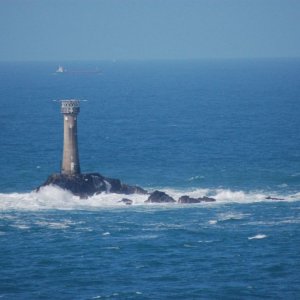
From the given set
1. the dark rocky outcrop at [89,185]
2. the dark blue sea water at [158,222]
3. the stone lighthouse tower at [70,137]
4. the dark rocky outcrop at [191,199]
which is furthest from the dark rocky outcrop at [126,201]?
the stone lighthouse tower at [70,137]

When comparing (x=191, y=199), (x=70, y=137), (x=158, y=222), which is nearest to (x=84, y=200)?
(x=70, y=137)

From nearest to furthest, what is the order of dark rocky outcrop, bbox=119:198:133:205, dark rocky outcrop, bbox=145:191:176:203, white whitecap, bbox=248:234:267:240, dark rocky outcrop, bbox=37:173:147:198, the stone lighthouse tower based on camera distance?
1. white whitecap, bbox=248:234:267:240
2. dark rocky outcrop, bbox=119:198:133:205
3. dark rocky outcrop, bbox=145:191:176:203
4. dark rocky outcrop, bbox=37:173:147:198
5. the stone lighthouse tower

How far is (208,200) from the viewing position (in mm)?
95312

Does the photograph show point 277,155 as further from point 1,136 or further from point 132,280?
point 132,280

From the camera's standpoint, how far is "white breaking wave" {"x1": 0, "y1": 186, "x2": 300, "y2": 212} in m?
93.8

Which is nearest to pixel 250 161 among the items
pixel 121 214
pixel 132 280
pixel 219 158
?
pixel 219 158

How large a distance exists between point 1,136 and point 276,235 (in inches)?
2923

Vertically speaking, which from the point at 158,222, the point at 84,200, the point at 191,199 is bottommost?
the point at 158,222

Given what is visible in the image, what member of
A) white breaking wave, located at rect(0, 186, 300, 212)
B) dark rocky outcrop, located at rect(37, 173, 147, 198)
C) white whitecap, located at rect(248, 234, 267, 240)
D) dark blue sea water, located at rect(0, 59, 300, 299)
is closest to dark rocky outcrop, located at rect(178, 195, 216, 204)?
white breaking wave, located at rect(0, 186, 300, 212)

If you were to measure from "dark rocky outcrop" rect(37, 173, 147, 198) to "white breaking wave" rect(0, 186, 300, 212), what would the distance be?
0.64 meters

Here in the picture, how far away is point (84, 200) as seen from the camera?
9712cm

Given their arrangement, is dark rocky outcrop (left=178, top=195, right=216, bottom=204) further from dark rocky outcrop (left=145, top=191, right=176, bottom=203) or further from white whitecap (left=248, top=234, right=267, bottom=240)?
white whitecap (left=248, top=234, right=267, bottom=240)

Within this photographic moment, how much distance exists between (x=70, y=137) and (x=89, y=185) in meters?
5.06

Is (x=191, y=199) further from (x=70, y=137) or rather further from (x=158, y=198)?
(x=70, y=137)
